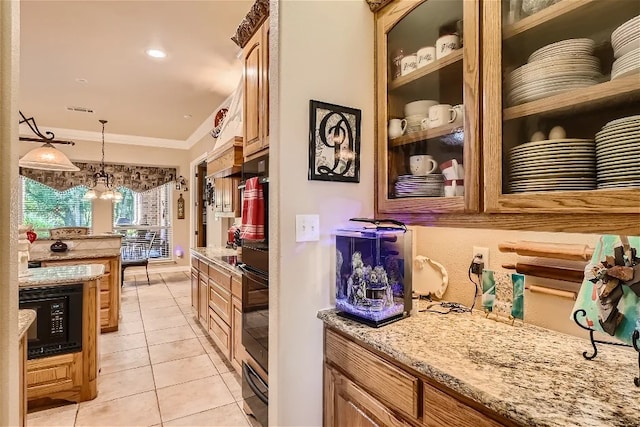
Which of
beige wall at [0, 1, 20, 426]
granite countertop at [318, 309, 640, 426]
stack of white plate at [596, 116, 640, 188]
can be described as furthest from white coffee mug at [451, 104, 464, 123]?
beige wall at [0, 1, 20, 426]

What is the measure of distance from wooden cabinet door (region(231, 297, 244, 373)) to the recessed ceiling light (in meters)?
2.50

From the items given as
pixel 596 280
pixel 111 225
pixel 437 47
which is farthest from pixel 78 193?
pixel 596 280

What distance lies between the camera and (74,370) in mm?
2395

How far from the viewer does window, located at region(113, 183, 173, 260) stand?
7172 mm

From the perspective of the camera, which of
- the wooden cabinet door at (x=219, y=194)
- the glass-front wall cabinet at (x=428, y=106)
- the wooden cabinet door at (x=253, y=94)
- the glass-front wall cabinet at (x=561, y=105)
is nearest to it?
the glass-front wall cabinet at (x=561, y=105)

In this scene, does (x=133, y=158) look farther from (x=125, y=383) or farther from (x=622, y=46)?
(x=622, y=46)

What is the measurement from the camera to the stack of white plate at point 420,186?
1.35 metres

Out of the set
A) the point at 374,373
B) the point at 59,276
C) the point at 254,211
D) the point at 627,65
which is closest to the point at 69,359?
the point at 59,276

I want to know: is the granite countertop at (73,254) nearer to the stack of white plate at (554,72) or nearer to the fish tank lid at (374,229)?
the fish tank lid at (374,229)

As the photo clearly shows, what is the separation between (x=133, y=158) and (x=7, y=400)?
6.97 meters

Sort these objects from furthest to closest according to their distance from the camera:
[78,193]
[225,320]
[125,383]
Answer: [78,193]
[225,320]
[125,383]

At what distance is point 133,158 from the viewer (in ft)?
22.9

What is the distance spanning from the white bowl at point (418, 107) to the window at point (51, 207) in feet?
23.2

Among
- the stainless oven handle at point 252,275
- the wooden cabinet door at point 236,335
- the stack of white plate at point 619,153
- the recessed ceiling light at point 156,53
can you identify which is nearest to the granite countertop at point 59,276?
the wooden cabinet door at point 236,335
